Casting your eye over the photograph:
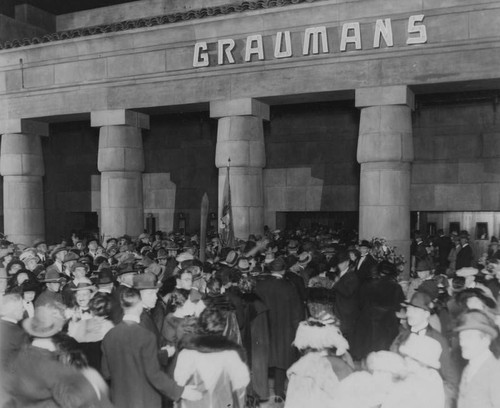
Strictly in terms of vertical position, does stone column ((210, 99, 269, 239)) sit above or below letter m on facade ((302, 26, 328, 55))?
below

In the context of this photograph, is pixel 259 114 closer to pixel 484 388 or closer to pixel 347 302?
pixel 347 302

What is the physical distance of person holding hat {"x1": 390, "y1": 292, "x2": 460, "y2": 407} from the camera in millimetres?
4641

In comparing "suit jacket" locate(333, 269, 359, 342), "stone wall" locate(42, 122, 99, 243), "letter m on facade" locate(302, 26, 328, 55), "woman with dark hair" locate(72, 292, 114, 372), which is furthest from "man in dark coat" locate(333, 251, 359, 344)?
"stone wall" locate(42, 122, 99, 243)

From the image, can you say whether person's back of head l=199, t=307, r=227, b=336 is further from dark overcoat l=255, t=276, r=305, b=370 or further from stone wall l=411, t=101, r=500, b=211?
stone wall l=411, t=101, r=500, b=211

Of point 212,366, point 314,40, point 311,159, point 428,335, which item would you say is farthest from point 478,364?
point 311,159

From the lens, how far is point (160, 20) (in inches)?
611

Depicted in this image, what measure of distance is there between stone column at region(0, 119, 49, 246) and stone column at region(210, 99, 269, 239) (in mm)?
6781

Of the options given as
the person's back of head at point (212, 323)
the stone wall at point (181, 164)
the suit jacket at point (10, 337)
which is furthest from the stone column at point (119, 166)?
the person's back of head at point (212, 323)

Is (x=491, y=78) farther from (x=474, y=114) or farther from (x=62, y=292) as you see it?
(x=62, y=292)

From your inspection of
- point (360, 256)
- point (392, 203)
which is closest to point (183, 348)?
point (360, 256)

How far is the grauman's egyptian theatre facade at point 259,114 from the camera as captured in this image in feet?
44.4

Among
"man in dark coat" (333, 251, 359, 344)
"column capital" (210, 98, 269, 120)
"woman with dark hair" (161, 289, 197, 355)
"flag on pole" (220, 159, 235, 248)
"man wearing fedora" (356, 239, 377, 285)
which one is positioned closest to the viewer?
"woman with dark hair" (161, 289, 197, 355)

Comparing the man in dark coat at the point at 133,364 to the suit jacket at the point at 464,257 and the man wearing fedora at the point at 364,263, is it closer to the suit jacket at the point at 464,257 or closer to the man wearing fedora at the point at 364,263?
the man wearing fedora at the point at 364,263

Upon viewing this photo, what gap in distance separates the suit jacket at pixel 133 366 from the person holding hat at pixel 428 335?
195cm
